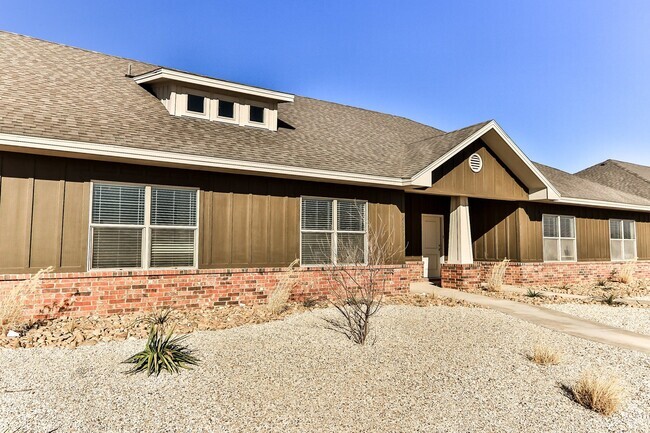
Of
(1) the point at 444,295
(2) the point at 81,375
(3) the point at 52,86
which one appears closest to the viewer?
(2) the point at 81,375

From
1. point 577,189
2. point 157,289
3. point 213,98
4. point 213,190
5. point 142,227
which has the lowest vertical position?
point 157,289

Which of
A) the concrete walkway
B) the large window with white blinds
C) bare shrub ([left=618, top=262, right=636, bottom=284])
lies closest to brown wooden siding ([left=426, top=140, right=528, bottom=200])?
the concrete walkway

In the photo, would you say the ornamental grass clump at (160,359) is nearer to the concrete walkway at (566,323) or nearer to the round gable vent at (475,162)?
the concrete walkway at (566,323)

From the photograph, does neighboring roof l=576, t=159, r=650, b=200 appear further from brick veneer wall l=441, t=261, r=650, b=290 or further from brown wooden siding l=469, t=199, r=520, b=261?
brown wooden siding l=469, t=199, r=520, b=261

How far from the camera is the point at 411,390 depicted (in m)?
5.01

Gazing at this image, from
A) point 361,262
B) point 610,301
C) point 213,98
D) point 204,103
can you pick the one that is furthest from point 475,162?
point 204,103

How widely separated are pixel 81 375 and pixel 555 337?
292 inches

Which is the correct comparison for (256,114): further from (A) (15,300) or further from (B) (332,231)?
(A) (15,300)

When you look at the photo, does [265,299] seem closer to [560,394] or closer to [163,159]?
[163,159]

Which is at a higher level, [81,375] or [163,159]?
[163,159]

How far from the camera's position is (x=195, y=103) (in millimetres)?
10992

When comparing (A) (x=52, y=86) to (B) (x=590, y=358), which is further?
(A) (x=52, y=86)

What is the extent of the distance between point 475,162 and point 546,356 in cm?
857

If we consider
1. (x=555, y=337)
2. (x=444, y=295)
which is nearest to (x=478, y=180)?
(x=444, y=295)
